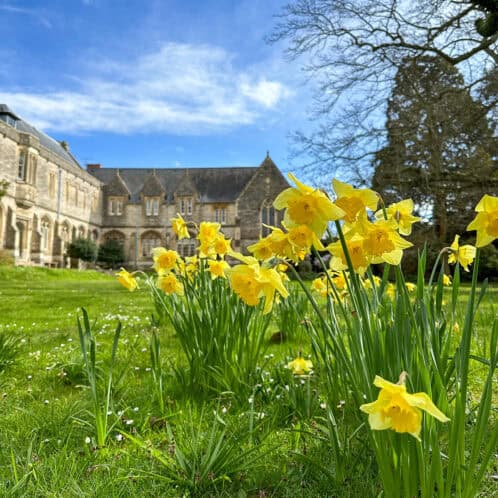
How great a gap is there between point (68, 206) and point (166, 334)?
108ft

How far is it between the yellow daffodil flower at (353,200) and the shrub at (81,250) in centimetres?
3358

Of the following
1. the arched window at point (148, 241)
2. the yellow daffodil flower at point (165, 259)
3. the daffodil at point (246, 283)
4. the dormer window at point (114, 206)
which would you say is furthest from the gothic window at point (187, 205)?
the daffodil at point (246, 283)

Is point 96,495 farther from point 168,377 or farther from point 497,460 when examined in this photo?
point 497,460

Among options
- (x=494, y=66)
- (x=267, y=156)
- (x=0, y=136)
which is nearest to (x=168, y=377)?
(x=494, y=66)

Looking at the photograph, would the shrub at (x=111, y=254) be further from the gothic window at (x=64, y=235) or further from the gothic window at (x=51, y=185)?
the gothic window at (x=51, y=185)

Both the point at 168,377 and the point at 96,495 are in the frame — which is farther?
the point at 168,377

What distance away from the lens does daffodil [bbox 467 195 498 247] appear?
117 cm

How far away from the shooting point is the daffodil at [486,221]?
46.2 inches

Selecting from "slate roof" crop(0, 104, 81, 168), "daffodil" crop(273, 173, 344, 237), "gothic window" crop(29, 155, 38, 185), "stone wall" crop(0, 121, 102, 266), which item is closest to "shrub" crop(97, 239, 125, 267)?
"stone wall" crop(0, 121, 102, 266)

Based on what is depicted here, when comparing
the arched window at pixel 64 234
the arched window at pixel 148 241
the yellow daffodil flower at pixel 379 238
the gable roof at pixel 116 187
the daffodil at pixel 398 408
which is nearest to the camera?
the daffodil at pixel 398 408

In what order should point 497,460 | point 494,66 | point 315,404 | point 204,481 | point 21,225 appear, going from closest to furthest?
point 204,481 → point 497,460 → point 315,404 → point 494,66 → point 21,225

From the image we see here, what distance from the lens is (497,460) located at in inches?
74.3

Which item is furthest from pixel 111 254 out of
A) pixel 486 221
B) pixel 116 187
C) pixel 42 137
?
pixel 486 221

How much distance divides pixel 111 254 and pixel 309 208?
38547 millimetres
